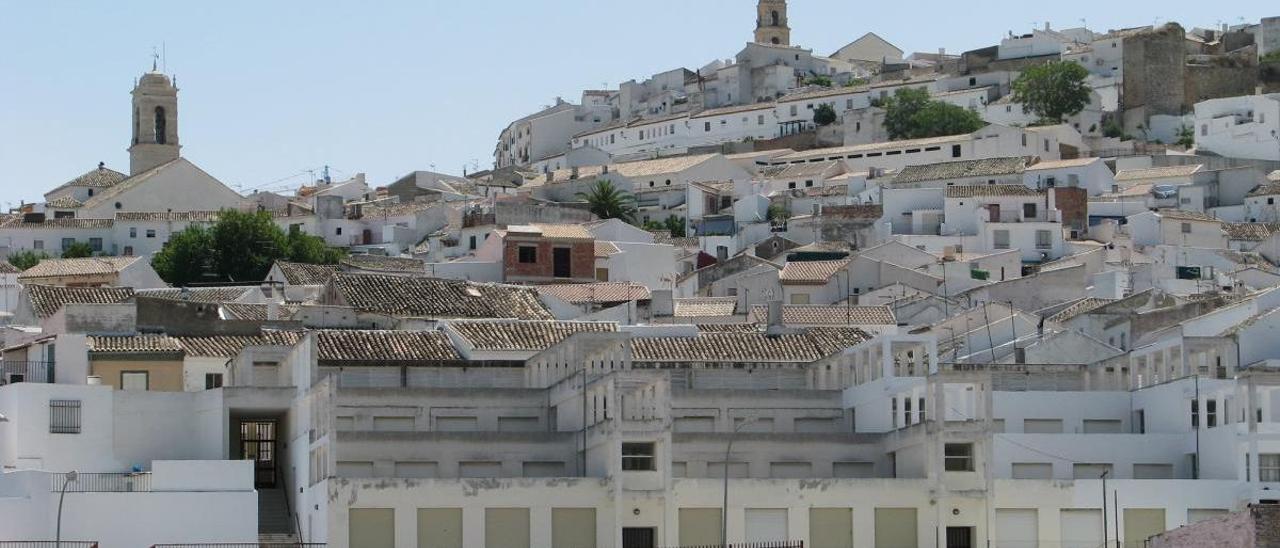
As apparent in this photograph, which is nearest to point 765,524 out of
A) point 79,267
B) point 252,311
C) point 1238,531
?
point 1238,531

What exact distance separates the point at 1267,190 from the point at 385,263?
115ft

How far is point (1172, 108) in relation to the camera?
124m

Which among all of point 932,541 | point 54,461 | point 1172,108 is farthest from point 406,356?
point 1172,108

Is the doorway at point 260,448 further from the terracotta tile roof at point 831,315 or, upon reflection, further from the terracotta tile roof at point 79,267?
the terracotta tile roof at point 79,267

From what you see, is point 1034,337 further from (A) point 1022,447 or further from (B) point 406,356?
(B) point 406,356

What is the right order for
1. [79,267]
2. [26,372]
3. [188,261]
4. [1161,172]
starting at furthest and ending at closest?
[1161,172], [188,261], [79,267], [26,372]

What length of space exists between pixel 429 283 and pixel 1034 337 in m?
16.1

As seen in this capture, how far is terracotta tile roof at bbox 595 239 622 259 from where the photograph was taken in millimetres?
86688

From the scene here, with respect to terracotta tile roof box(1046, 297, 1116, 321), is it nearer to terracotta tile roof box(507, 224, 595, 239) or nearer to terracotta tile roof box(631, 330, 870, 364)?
terracotta tile roof box(631, 330, 870, 364)

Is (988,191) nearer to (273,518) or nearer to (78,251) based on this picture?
(78,251)

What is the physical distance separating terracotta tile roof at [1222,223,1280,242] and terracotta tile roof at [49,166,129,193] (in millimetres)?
47765

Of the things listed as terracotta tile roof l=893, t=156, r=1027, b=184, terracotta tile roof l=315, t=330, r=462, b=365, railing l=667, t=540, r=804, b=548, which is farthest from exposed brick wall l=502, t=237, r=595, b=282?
railing l=667, t=540, r=804, b=548

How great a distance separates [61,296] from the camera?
6850 centimetres

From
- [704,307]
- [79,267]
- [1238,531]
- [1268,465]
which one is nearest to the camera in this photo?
[1238,531]
